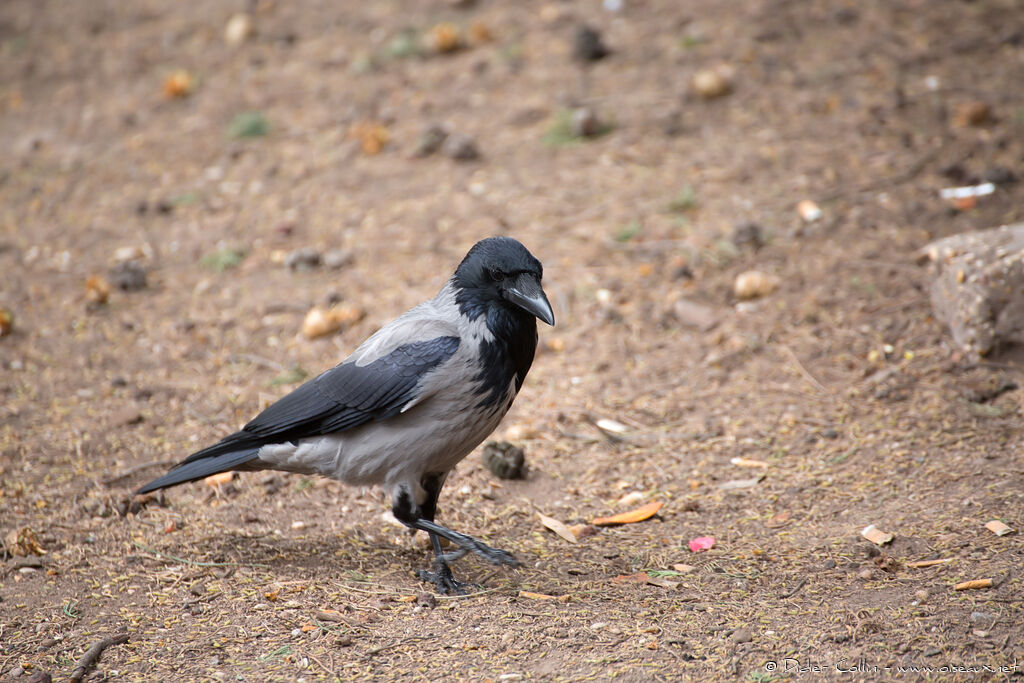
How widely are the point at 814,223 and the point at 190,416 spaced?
159 inches

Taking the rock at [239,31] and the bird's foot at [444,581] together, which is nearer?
the bird's foot at [444,581]

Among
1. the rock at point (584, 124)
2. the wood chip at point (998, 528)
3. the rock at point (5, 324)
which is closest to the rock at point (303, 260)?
the rock at point (5, 324)

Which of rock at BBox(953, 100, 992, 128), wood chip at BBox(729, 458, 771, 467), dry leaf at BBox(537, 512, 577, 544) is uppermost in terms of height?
rock at BBox(953, 100, 992, 128)

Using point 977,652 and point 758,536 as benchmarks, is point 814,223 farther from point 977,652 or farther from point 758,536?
point 977,652

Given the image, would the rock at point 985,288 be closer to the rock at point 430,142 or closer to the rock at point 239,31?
the rock at point 430,142

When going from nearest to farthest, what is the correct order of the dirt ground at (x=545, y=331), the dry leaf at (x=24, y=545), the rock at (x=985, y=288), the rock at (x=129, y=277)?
the dirt ground at (x=545, y=331), the dry leaf at (x=24, y=545), the rock at (x=985, y=288), the rock at (x=129, y=277)

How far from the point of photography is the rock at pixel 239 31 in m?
9.16

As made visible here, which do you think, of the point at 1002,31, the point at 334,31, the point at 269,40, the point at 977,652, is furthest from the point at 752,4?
the point at 977,652

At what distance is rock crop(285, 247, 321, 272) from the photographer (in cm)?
642

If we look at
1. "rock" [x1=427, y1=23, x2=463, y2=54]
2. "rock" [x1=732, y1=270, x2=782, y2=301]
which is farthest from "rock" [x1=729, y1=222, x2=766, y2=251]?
"rock" [x1=427, y1=23, x2=463, y2=54]

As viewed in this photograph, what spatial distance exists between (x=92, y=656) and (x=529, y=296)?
2.05 meters

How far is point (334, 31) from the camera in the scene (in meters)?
9.13

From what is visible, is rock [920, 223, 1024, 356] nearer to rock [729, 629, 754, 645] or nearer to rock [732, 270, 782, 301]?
rock [732, 270, 782, 301]

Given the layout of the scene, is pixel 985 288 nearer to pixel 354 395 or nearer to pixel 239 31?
pixel 354 395
